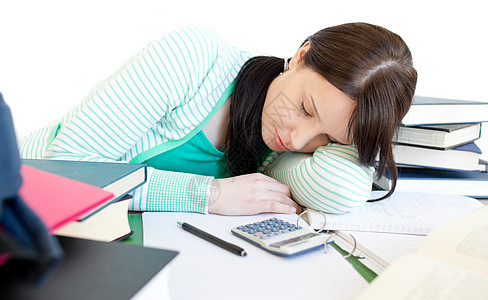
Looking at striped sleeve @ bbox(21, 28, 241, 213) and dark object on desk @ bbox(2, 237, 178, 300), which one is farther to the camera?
striped sleeve @ bbox(21, 28, 241, 213)

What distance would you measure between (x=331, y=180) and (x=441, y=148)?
0.33m

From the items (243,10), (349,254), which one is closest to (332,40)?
(349,254)

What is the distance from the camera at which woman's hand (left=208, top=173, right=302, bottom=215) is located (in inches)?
31.0

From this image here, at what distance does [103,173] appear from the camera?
0.42 m

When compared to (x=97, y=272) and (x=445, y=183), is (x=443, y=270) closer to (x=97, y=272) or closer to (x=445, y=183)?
(x=97, y=272)

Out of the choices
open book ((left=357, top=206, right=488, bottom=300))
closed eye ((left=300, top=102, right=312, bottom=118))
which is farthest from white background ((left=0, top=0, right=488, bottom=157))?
open book ((left=357, top=206, right=488, bottom=300))

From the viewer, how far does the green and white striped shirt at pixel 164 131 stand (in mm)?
792

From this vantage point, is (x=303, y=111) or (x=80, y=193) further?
(x=303, y=111)

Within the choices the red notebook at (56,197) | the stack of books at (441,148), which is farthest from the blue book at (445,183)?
the red notebook at (56,197)

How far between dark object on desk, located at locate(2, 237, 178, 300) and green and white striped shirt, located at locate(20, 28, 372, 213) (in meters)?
0.41

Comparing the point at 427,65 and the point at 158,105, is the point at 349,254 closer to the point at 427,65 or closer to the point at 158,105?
the point at 158,105

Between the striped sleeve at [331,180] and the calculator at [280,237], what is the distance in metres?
0.14

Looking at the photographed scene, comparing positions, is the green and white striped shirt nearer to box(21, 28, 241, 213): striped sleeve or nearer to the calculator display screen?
box(21, 28, 241, 213): striped sleeve

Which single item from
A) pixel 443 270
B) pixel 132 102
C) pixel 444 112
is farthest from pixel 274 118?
pixel 443 270
